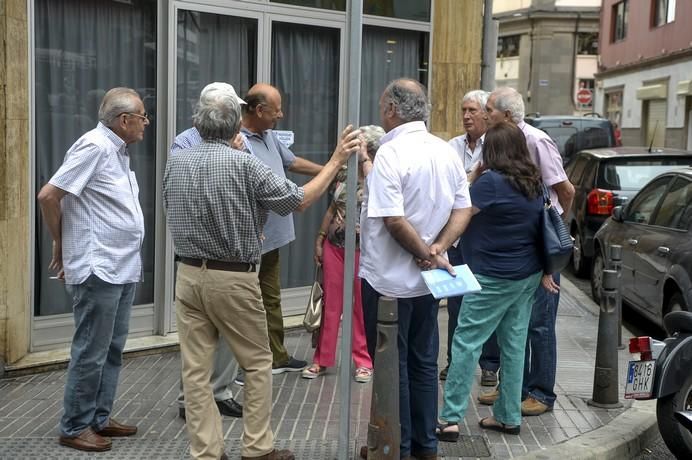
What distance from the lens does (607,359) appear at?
6227mm

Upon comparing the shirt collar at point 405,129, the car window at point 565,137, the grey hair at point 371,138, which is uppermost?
the shirt collar at point 405,129

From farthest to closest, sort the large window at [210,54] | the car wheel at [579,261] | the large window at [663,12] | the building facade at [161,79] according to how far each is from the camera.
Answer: the large window at [663,12], the car wheel at [579,261], the large window at [210,54], the building facade at [161,79]

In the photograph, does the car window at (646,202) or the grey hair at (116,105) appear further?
the car window at (646,202)

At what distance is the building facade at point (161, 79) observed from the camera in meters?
6.48

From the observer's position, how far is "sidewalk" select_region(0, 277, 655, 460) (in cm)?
521

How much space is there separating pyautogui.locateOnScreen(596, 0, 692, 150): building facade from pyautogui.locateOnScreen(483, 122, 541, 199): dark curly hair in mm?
23205

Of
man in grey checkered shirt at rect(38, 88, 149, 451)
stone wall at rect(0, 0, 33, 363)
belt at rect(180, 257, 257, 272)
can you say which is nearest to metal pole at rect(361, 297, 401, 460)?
belt at rect(180, 257, 257, 272)

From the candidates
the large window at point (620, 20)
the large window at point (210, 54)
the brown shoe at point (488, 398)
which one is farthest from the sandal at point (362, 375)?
the large window at point (620, 20)

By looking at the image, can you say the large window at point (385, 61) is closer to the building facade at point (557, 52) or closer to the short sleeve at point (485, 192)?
the short sleeve at point (485, 192)

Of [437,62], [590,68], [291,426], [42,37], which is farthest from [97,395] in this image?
[590,68]

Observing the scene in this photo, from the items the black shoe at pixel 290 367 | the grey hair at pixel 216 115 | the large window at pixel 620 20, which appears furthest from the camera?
the large window at pixel 620 20

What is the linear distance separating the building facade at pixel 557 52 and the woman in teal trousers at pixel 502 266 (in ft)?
150

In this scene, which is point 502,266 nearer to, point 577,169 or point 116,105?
point 116,105

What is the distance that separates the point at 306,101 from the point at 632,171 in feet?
17.5
